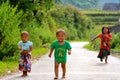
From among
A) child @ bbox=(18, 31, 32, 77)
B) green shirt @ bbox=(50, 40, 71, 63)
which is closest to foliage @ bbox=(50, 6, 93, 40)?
child @ bbox=(18, 31, 32, 77)

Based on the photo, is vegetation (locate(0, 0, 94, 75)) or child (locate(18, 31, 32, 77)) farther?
vegetation (locate(0, 0, 94, 75))

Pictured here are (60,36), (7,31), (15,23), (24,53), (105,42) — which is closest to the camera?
(60,36)

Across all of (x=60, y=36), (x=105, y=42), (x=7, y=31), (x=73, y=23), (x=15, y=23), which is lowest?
(x=73, y=23)

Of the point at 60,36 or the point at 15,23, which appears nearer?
the point at 60,36

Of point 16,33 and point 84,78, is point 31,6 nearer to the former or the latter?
point 16,33

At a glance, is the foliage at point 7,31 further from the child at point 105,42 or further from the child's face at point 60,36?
the child's face at point 60,36

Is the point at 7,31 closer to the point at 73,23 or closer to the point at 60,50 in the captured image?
the point at 60,50

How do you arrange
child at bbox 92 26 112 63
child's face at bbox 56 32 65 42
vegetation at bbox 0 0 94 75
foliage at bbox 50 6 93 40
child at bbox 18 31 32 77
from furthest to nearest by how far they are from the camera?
foliage at bbox 50 6 93 40
child at bbox 92 26 112 63
vegetation at bbox 0 0 94 75
child at bbox 18 31 32 77
child's face at bbox 56 32 65 42

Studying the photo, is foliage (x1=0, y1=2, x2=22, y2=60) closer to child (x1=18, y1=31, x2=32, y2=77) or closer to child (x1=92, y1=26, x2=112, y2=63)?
child (x1=92, y1=26, x2=112, y2=63)

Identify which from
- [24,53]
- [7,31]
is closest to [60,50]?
[24,53]

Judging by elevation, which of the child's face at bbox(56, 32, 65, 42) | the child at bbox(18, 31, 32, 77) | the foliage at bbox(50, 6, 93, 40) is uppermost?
the child's face at bbox(56, 32, 65, 42)

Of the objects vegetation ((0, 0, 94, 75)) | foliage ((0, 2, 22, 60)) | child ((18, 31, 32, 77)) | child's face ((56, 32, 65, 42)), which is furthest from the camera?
vegetation ((0, 0, 94, 75))

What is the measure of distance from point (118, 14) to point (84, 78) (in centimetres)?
14306

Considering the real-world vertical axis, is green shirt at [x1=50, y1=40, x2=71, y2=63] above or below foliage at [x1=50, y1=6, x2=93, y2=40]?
above
